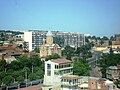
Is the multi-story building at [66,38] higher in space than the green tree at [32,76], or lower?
higher

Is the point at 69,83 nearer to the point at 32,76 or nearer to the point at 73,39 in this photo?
the point at 32,76

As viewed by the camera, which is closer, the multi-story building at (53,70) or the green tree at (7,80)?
the multi-story building at (53,70)


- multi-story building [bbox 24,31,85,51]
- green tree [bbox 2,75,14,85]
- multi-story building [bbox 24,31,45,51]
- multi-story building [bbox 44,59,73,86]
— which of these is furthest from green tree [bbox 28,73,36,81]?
multi-story building [bbox 24,31,85,51]

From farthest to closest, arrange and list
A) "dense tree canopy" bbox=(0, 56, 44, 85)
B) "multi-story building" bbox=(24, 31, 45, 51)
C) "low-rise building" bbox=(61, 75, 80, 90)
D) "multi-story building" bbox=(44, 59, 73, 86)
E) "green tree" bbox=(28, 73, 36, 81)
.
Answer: "multi-story building" bbox=(24, 31, 45, 51), "green tree" bbox=(28, 73, 36, 81), "dense tree canopy" bbox=(0, 56, 44, 85), "multi-story building" bbox=(44, 59, 73, 86), "low-rise building" bbox=(61, 75, 80, 90)

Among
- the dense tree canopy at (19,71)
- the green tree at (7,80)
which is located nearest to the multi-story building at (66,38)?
the dense tree canopy at (19,71)

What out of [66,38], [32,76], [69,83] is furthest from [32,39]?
[69,83]

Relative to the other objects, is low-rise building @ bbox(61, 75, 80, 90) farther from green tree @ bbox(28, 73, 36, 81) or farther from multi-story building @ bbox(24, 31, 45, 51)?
multi-story building @ bbox(24, 31, 45, 51)

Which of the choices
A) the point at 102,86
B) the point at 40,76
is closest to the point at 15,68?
the point at 40,76

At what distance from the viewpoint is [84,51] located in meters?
52.5

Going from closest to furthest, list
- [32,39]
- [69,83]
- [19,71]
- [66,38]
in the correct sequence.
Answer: [69,83], [19,71], [32,39], [66,38]

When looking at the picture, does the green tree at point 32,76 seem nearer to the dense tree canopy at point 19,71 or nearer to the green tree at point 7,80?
the dense tree canopy at point 19,71

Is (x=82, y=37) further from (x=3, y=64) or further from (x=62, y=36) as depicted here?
(x=3, y=64)

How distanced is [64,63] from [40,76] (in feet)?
15.8

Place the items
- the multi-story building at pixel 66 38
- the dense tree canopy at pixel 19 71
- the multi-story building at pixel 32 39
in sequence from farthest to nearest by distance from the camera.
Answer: the multi-story building at pixel 66 38 < the multi-story building at pixel 32 39 < the dense tree canopy at pixel 19 71
